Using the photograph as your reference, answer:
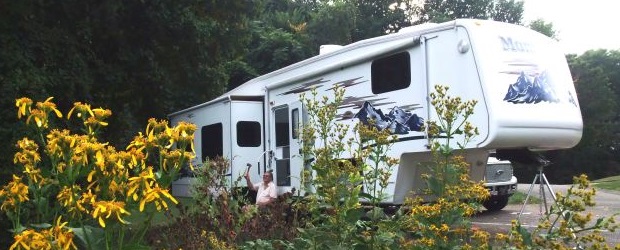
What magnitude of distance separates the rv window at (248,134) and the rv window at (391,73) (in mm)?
3428

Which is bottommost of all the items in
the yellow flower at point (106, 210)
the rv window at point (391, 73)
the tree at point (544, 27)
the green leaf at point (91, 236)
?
the green leaf at point (91, 236)

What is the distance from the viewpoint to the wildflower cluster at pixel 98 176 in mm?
2078

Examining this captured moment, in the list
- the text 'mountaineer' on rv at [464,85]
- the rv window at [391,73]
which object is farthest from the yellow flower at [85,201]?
the rv window at [391,73]

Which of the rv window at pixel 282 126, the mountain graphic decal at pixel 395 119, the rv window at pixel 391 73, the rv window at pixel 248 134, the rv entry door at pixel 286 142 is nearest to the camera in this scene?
the mountain graphic decal at pixel 395 119

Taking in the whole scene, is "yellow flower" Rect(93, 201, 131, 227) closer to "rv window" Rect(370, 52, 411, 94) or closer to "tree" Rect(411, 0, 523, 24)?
"rv window" Rect(370, 52, 411, 94)

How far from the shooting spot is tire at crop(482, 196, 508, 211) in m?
11.2

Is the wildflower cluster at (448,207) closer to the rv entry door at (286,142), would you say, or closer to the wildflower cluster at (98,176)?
the wildflower cluster at (98,176)

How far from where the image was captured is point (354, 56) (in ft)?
27.0

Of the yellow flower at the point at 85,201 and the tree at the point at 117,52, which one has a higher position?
the tree at the point at 117,52

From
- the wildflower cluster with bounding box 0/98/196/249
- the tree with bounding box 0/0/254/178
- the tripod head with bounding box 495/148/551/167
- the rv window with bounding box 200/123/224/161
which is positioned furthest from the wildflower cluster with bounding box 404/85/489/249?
the rv window with bounding box 200/123/224/161

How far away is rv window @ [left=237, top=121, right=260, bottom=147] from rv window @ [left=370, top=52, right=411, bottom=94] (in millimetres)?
3428

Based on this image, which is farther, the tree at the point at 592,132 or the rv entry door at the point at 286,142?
the tree at the point at 592,132

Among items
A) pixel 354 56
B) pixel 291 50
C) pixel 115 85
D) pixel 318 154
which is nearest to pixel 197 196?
pixel 318 154

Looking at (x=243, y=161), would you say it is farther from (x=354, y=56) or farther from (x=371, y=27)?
(x=371, y=27)
